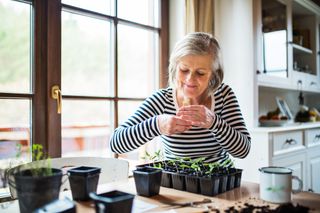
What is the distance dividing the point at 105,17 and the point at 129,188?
1.25 m

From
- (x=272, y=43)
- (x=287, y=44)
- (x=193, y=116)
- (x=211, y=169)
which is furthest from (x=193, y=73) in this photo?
(x=287, y=44)

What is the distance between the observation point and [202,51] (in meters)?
1.25

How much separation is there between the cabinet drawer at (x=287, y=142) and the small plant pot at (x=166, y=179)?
1.36 m

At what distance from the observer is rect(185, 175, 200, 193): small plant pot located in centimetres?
91

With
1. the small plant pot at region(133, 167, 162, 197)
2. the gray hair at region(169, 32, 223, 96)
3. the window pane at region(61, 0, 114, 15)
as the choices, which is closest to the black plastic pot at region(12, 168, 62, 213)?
the small plant pot at region(133, 167, 162, 197)

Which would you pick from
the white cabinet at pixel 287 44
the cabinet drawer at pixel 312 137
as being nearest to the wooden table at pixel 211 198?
the white cabinet at pixel 287 44

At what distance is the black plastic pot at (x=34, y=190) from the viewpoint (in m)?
0.66

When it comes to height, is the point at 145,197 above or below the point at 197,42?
below

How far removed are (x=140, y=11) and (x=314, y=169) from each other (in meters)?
1.99

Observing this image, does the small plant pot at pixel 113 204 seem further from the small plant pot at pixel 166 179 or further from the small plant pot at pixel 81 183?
the small plant pot at pixel 166 179

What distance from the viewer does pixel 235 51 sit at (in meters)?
2.29

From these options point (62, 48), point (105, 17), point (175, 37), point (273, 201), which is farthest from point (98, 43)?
point (273, 201)

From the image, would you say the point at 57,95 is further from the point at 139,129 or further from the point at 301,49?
the point at 301,49

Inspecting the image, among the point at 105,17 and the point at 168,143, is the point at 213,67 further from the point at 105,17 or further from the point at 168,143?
the point at 105,17
